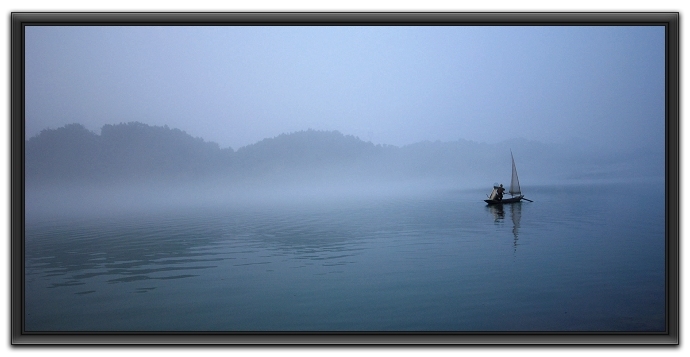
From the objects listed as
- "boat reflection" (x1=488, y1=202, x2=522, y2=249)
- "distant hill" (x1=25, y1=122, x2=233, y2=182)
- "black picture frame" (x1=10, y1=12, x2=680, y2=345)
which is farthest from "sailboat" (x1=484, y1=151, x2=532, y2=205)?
"black picture frame" (x1=10, y1=12, x2=680, y2=345)

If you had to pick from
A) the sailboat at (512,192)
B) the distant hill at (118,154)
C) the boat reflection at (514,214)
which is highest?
the distant hill at (118,154)

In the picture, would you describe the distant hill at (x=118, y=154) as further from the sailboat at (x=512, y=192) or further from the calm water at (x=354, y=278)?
the sailboat at (x=512, y=192)

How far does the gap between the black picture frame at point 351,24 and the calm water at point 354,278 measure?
0.82 feet

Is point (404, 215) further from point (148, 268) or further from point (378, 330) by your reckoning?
point (378, 330)

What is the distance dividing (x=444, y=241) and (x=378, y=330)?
680 cm

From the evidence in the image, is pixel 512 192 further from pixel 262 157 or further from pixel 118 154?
pixel 118 154

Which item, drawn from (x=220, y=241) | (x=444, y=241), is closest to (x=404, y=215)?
(x=444, y=241)

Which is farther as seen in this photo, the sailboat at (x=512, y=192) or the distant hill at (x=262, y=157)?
the sailboat at (x=512, y=192)

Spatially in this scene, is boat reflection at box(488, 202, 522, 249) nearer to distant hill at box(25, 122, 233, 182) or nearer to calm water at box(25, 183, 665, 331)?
calm water at box(25, 183, 665, 331)

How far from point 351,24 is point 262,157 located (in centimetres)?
2029

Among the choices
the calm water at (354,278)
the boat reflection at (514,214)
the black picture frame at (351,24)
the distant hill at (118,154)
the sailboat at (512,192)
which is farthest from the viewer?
the sailboat at (512,192)

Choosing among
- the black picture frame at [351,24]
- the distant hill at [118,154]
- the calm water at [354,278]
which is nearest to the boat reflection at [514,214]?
the calm water at [354,278]

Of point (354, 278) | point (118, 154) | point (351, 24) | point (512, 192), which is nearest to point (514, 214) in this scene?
point (512, 192)

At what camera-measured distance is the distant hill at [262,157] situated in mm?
13148
